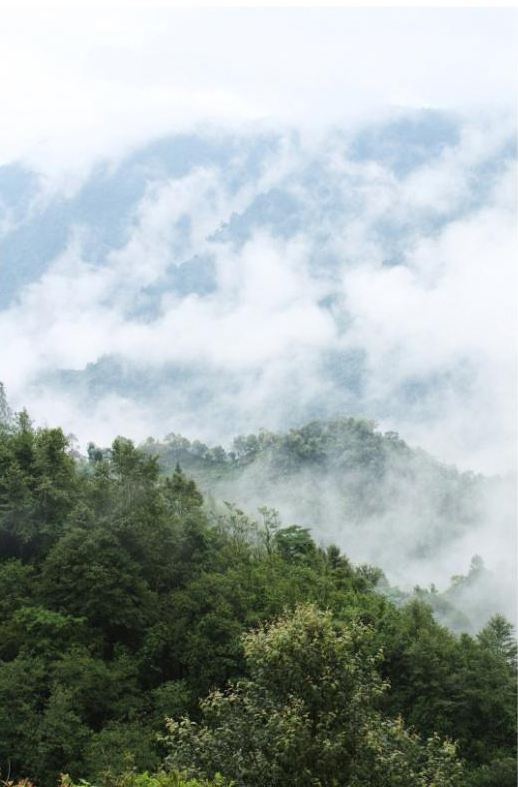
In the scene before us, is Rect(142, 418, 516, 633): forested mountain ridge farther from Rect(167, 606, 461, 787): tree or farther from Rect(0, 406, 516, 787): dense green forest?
Rect(167, 606, 461, 787): tree

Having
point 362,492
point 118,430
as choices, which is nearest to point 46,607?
point 362,492

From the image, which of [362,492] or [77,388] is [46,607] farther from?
[77,388]

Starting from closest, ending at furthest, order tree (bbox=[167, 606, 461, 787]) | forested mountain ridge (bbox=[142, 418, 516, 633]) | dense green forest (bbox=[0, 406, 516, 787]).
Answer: tree (bbox=[167, 606, 461, 787]) → dense green forest (bbox=[0, 406, 516, 787]) → forested mountain ridge (bbox=[142, 418, 516, 633])

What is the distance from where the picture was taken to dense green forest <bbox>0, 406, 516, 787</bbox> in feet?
34.0

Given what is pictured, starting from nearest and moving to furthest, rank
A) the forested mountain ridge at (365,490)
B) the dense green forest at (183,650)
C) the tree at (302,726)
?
the tree at (302,726) < the dense green forest at (183,650) < the forested mountain ridge at (365,490)

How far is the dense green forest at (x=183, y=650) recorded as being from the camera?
34.0ft

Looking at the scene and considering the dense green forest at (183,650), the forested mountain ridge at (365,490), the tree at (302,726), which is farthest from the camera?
the forested mountain ridge at (365,490)

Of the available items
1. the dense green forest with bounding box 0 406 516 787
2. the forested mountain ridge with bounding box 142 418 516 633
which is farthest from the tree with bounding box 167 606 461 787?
the forested mountain ridge with bounding box 142 418 516 633

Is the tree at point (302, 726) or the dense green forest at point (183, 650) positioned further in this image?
the dense green forest at point (183, 650)

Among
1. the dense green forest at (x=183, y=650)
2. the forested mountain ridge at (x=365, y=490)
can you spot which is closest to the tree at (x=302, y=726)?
the dense green forest at (x=183, y=650)

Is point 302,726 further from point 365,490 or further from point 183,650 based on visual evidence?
point 365,490

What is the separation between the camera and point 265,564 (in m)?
32.6

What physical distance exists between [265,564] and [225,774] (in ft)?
73.6

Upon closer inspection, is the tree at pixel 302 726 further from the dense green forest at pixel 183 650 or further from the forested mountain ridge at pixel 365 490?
the forested mountain ridge at pixel 365 490
